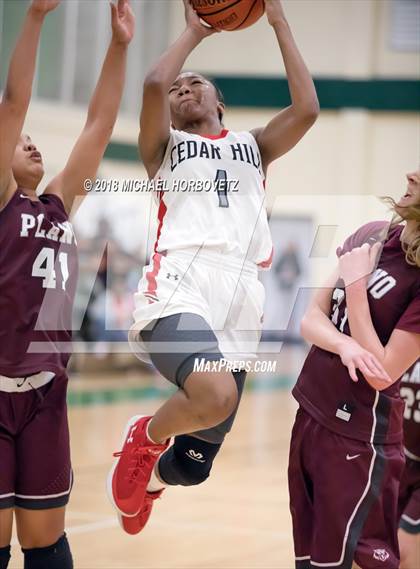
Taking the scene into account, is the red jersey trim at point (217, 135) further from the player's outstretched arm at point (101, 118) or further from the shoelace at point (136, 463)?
the shoelace at point (136, 463)

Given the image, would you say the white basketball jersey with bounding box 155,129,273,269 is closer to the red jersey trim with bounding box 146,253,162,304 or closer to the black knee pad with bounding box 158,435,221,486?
the red jersey trim with bounding box 146,253,162,304

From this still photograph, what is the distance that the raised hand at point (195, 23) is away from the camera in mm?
4070

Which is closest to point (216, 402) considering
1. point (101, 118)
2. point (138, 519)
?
point (138, 519)

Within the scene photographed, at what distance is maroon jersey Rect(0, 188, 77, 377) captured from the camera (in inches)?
140

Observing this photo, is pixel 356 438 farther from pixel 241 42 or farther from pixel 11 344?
pixel 241 42

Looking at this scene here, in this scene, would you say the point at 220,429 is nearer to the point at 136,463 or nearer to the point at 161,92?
the point at 136,463

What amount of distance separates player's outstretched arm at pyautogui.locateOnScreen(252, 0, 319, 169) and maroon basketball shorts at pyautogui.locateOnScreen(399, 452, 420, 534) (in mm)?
1545

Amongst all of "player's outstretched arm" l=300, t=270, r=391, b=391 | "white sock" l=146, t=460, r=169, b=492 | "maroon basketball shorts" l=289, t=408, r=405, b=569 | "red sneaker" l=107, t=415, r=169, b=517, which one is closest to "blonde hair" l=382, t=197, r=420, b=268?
"player's outstretched arm" l=300, t=270, r=391, b=391

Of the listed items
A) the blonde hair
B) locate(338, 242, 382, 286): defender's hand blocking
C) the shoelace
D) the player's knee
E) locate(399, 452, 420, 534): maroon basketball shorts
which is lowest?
locate(399, 452, 420, 534): maroon basketball shorts

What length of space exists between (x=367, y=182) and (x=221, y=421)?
13.9m

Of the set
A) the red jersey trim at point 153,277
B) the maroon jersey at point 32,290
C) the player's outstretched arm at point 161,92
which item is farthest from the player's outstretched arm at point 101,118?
the red jersey trim at point 153,277

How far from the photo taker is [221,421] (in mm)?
3734

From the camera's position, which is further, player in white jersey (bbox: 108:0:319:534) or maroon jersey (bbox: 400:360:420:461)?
maroon jersey (bbox: 400:360:420:461)

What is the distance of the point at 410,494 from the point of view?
4523mm
